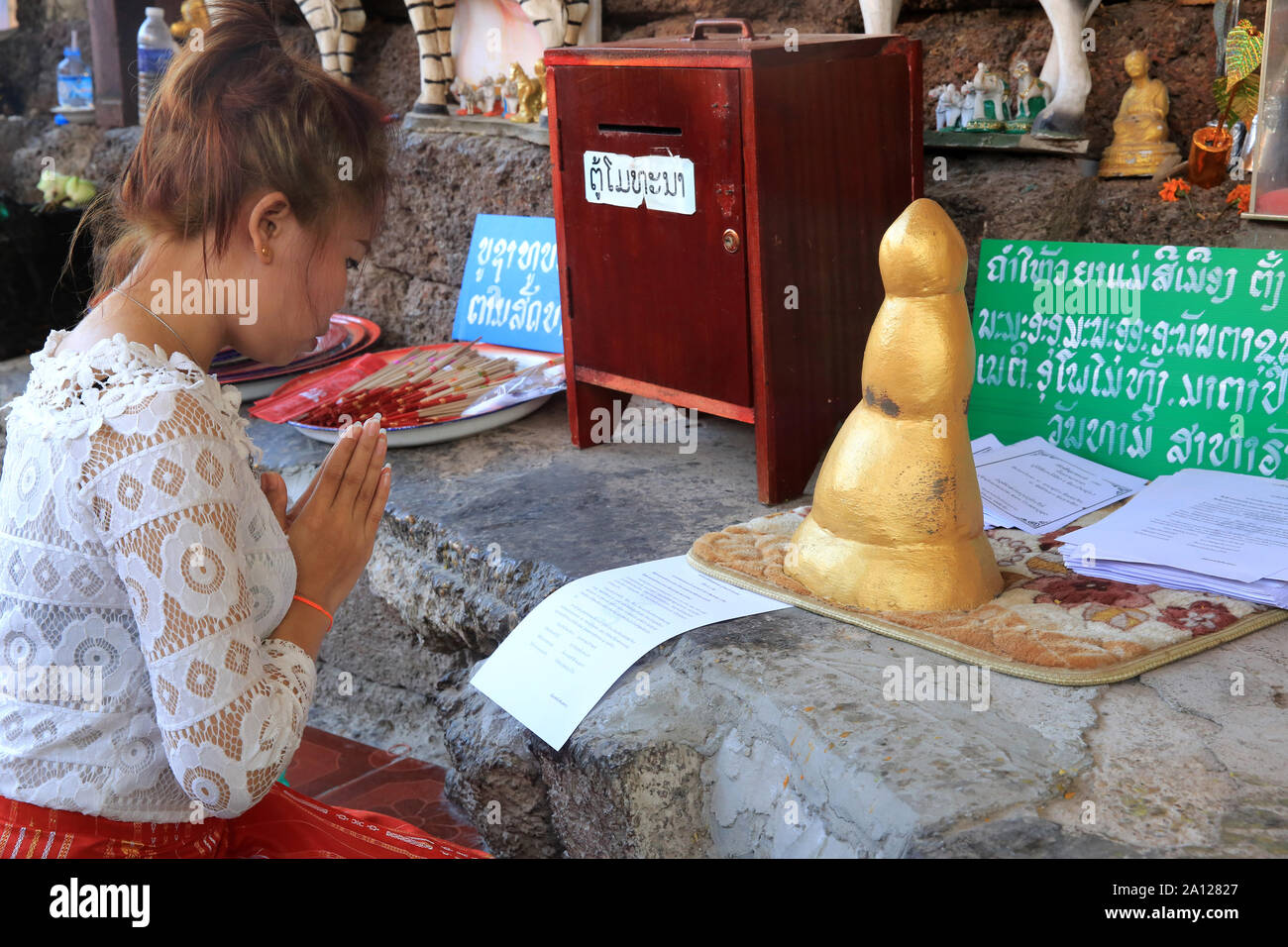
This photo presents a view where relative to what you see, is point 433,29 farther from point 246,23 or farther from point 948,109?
point 246,23

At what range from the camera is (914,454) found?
1.29m

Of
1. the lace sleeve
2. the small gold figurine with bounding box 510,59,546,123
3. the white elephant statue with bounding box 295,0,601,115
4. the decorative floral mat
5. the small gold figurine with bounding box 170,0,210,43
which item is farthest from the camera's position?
the small gold figurine with bounding box 170,0,210,43

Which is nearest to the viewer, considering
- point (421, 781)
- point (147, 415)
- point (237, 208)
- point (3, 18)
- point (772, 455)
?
point (147, 415)

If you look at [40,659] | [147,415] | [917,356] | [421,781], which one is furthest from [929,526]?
[421,781]

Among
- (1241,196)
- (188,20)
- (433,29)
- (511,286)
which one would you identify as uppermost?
(188,20)

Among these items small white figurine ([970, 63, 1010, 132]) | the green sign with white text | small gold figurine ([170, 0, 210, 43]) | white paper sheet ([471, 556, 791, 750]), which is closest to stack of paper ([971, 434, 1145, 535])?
the green sign with white text

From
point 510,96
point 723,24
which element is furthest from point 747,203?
point 510,96

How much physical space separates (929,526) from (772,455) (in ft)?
1.37

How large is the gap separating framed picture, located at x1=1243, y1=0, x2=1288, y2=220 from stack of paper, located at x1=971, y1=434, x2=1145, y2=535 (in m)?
0.43

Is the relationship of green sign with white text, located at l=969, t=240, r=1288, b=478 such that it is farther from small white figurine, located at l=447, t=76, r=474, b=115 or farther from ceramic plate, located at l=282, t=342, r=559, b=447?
small white figurine, located at l=447, t=76, r=474, b=115

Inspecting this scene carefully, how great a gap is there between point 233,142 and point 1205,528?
121 centimetres

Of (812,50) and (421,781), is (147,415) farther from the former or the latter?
(421,781)

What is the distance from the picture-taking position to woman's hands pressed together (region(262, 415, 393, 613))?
1241 mm

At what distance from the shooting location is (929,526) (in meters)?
1.29
